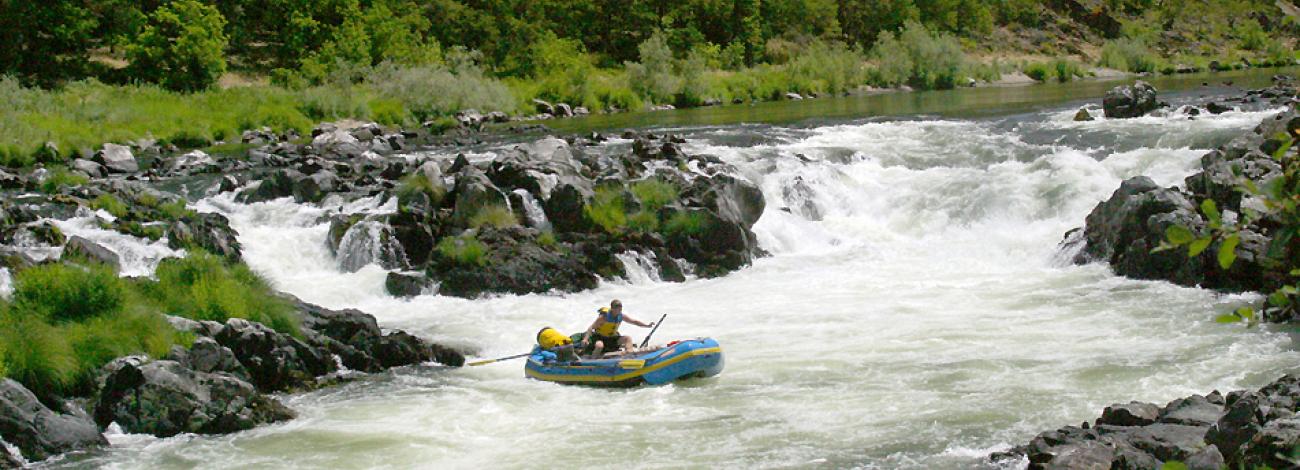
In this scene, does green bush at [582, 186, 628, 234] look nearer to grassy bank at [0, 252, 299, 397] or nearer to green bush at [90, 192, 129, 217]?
grassy bank at [0, 252, 299, 397]

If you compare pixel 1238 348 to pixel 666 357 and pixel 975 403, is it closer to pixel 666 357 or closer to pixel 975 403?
pixel 975 403

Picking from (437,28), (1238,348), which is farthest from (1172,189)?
(437,28)

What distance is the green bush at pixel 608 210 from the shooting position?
68.6 ft

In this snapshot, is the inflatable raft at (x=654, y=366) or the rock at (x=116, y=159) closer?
the inflatable raft at (x=654, y=366)

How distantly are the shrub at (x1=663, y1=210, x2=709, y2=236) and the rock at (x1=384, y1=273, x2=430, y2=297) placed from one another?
170 inches

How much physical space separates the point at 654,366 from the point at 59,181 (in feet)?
51.7

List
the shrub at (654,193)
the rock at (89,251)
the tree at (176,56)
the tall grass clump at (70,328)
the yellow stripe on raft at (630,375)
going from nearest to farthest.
A: 1. the tall grass clump at (70,328)
2. the yellow stripe on raft at (630,375)
3. the rock at (89,251)
4. the shrub at (654,193)
5. the tree at (176,56)

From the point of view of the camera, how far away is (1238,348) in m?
13.5

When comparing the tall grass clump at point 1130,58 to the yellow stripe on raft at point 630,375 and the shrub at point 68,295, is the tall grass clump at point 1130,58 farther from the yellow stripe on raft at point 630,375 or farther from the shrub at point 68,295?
the shrub at point 68,295

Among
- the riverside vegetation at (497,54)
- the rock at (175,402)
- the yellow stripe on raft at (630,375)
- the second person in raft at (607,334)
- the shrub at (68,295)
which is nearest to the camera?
the rock at (175,402)

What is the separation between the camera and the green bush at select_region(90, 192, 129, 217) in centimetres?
2103

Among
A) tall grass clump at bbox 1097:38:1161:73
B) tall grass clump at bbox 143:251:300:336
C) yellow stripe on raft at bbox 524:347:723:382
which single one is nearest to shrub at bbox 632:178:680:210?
tall grass clump at bbox 143:251:300:336

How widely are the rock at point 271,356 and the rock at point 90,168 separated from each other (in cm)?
1516

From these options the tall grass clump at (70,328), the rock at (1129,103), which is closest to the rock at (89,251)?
the tall grass clump at (70,328)
